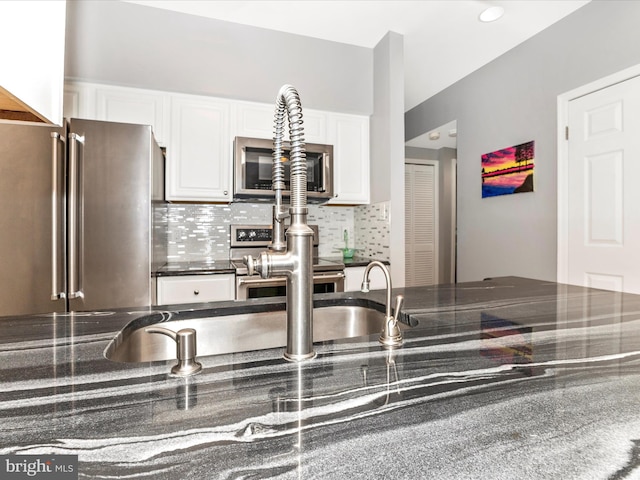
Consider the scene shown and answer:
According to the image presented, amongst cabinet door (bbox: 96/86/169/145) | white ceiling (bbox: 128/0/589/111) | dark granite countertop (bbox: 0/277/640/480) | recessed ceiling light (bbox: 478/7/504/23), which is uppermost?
white ceiling (bbox: 128/0/589/111)

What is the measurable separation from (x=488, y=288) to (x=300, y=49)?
2559mm

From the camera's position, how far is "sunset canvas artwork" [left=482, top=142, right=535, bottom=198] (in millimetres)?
2820

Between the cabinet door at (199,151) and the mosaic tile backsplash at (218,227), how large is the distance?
0.28 metres

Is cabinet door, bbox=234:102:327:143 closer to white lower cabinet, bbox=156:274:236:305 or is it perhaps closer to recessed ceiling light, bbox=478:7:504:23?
white lower cabinet, bbox=156:274:236:305

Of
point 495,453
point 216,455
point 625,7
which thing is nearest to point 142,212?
point 216,455

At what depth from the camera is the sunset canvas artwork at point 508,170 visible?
2.82 m

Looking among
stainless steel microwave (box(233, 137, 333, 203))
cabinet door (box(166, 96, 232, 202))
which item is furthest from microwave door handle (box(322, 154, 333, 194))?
cabinet door (box(166, 96, 232, 202))

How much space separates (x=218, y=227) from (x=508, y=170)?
2.58 meters

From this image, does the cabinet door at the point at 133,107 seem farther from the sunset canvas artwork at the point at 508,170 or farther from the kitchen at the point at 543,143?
the sunset canvas artwork at the point at 508,170

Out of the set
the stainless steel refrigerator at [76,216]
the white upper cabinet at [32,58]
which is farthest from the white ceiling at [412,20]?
the white upper cabinet at [32,58]

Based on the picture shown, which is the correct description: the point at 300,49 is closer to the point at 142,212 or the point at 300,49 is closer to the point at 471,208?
the point at 142,212

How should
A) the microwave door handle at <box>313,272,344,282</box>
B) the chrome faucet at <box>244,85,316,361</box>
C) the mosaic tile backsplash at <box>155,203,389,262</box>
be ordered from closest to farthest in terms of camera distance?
the chrome faucet at <box>244,85,316,361</box>, the microwave door handle at <box>313,272,344,282</box>, the mosaic tile backsplash at <box>155,203,389,262</box>

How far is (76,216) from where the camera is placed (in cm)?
193

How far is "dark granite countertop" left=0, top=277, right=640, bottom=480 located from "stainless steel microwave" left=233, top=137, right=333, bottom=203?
199 centimetres
